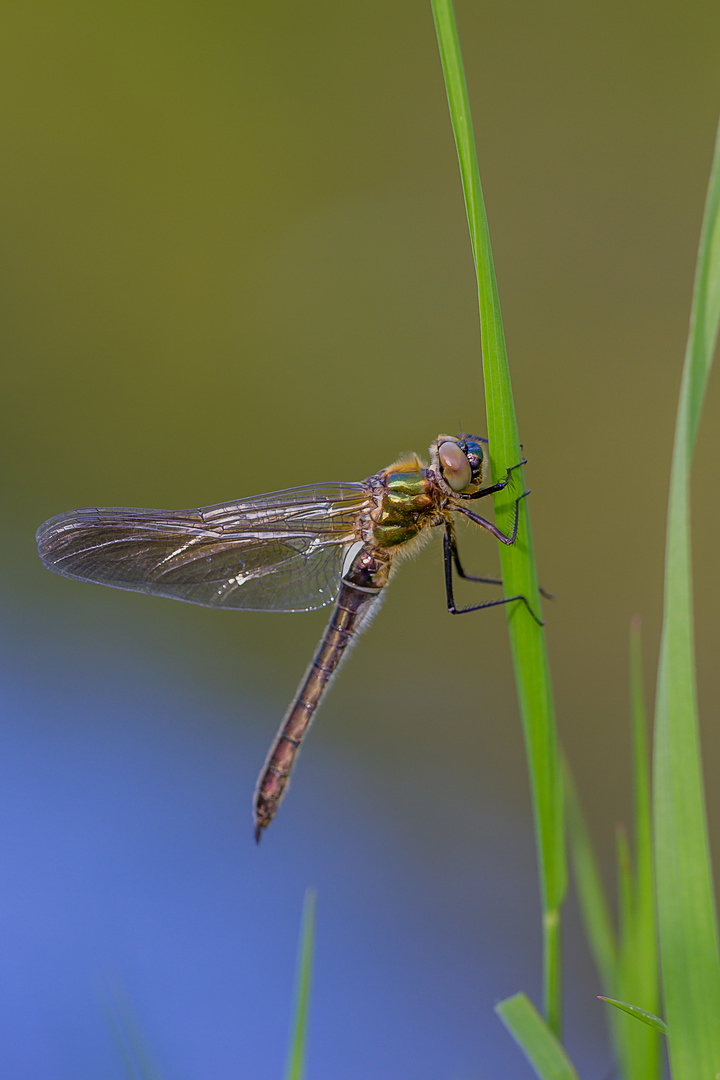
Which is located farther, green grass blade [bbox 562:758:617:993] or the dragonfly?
the dragonfly

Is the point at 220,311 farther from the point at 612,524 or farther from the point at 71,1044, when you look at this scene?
the point at 71,1044

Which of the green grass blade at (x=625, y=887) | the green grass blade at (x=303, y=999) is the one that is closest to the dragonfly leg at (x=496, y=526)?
the green grass blade at (x=625, y=887)

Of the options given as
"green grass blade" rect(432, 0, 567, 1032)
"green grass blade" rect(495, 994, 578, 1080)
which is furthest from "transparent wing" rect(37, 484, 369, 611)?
"green grass blade" rect(495, 994, 578, 1080)

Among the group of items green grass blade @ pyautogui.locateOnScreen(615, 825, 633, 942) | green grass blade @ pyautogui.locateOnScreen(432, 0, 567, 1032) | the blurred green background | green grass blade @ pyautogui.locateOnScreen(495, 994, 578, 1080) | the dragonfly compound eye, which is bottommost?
green grass blade @ pyautogui.locateOnScreen(495, 994, 578, 1080)

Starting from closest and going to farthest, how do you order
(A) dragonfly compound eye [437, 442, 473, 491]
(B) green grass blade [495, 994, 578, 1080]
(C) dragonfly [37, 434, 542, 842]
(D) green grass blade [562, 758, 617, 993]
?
(B) green grass blade [495, 994, 578, 1080] → (D) green grass blade [562, 758, 617, 993] → (A) dragonfly compound eye [437, 442, 473, 491] → (C) dragonfly [37, 434, 542, 842]

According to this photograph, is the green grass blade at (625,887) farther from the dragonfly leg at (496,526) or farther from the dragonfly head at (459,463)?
the dragonfly head at (459,463)

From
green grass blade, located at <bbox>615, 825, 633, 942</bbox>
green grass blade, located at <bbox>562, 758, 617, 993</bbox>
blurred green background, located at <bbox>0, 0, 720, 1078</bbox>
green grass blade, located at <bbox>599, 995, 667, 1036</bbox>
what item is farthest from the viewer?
blurred green background, located at <bbox>0, 0, 720, 1078</bbox>

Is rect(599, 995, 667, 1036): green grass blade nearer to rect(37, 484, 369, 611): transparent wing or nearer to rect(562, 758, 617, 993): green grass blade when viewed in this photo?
rect(562, 758, 617, 993): green grass blade
